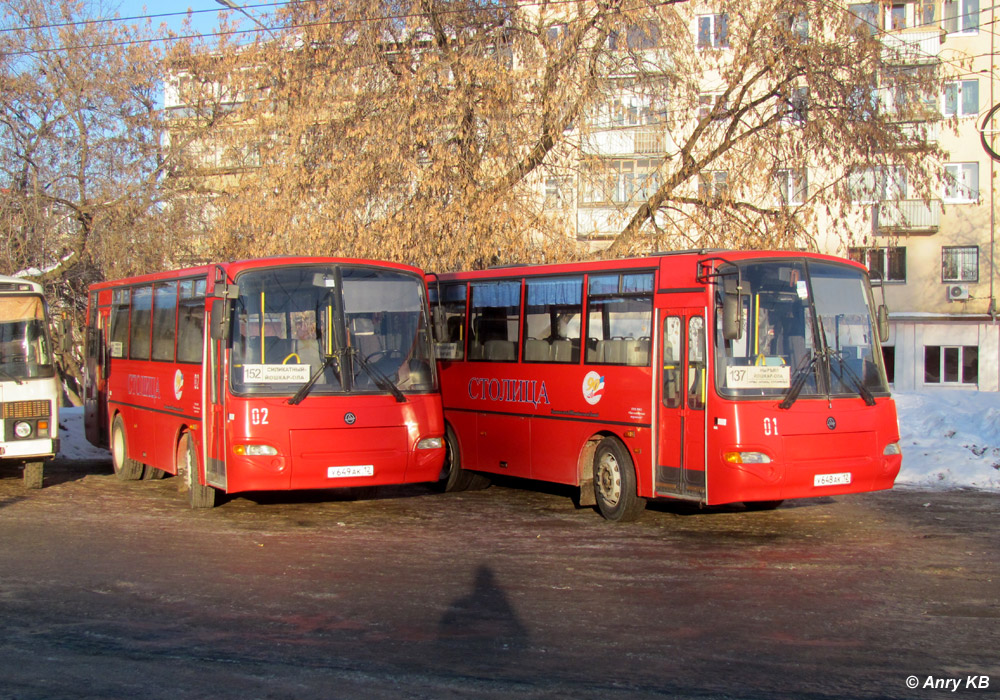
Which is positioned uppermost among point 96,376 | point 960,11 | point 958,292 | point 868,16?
point 960,11

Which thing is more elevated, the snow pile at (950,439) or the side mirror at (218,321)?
the side mirror at (218,321)

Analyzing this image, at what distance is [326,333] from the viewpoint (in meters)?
12.4

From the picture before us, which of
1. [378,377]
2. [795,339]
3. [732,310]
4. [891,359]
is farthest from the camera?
[891,359]

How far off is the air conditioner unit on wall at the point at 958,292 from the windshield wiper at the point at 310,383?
3380 cm

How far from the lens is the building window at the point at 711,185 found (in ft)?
68.5

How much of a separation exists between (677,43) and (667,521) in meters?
11.7

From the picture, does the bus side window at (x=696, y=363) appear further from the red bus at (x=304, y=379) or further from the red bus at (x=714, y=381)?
the red bus at (x=304, y=379)

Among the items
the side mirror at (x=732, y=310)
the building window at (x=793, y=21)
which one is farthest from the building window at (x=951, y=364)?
the side mirror at (x=732, y=310)

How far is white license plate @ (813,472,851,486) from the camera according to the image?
1108 cm

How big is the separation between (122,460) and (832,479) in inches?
419

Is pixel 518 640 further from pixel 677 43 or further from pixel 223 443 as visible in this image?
pixel 677 43

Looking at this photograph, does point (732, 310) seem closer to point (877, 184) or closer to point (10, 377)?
point (10, 377)

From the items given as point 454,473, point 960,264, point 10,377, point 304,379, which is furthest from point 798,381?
point 960,264

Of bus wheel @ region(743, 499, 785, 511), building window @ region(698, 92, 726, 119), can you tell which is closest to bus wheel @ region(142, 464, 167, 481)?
bus wheel @ region(743, 499, 785, 511)
